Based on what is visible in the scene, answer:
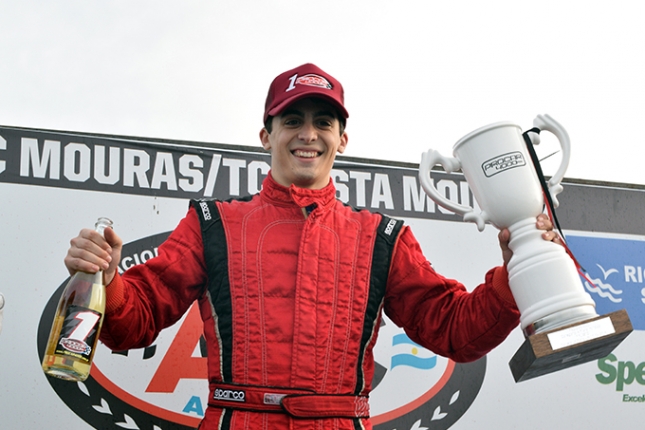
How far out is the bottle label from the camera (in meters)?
1.57

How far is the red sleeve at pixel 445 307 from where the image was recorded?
5.89ft

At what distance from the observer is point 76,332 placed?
1.59m

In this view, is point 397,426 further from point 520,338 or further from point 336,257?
Result: point 336,257

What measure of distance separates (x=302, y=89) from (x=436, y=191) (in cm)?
47

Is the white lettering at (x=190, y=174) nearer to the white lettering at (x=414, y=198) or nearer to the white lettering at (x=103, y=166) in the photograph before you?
the white lettering at (x=103, y=166)

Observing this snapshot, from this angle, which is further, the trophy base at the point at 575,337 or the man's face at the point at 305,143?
the man's face at the point at 305,143

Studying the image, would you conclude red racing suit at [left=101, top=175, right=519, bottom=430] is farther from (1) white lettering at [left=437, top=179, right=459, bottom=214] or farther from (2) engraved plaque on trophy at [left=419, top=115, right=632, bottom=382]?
(1) white lettering at [left=437, top=179, right=459, bottom=214]

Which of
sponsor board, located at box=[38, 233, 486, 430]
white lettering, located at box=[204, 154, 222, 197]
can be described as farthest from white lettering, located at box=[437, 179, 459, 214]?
white lettering, located at box=[204, 154, 222, 197]

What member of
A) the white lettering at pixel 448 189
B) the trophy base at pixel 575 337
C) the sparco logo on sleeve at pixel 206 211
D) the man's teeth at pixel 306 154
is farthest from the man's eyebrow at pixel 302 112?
the white lettering at pixel 448 189

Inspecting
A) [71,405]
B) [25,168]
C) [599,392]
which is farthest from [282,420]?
[599,392]

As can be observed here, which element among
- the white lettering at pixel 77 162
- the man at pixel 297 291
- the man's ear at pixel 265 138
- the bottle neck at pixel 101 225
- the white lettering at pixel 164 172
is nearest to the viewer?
the bottle neck at pixel 101 225

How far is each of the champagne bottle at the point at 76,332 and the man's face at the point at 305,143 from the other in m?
0.51

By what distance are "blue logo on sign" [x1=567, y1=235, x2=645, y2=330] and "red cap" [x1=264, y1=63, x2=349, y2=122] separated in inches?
59.3

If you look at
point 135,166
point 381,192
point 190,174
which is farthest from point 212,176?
point 381,192
